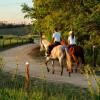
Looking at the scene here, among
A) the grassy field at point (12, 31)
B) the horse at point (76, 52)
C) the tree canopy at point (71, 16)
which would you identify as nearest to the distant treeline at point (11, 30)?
the grassy field at point (12, 31)

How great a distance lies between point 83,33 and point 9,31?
279 feet

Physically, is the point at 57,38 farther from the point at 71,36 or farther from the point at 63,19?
the point at 63,19

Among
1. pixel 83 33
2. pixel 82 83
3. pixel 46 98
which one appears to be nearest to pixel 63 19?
pixel 83 33

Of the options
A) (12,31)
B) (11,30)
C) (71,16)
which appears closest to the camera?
(71,16)

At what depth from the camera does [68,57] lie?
24.2 m

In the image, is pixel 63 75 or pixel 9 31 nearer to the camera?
pixel 63 75

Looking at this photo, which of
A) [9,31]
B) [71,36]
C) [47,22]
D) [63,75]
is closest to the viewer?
[63,75]

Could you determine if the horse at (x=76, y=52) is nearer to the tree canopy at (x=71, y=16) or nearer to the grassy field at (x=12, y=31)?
the tree canopy at (x=71, y=16)

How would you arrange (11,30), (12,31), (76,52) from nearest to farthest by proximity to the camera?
(76,52) < (12,31) < (11,30)

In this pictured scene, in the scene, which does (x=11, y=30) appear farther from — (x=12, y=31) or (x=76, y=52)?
(x=76, y=52)

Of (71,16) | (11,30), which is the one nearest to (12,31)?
(11,30)

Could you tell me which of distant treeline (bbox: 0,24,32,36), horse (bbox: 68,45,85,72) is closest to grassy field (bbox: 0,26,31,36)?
distant treeline (bbox: 0,24,32,36)

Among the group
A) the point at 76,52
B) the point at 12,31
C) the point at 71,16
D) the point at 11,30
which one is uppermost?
the point at 71,16

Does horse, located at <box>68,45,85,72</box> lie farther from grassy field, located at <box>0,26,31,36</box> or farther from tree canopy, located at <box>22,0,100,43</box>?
grassy field, located at <box>0,26,31,36</box>
